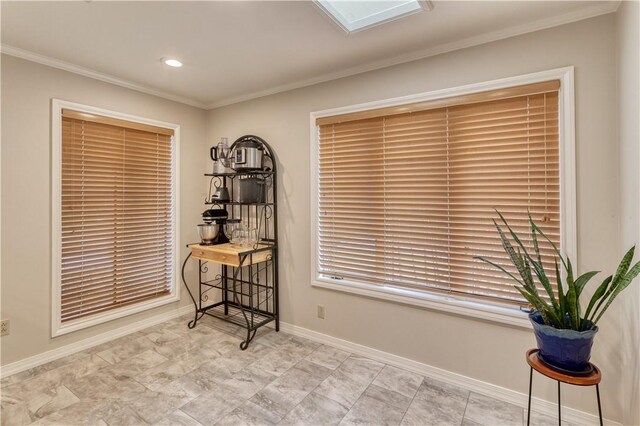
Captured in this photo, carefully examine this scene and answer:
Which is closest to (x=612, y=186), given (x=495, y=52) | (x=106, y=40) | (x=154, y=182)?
(x=495, y=52)

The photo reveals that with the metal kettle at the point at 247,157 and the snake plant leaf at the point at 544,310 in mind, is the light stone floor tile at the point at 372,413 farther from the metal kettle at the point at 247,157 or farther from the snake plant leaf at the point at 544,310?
the metal kettle at the point at 247,157

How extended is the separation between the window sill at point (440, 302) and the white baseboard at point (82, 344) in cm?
192

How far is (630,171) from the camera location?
1590 millimetres

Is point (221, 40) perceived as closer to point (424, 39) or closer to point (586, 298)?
point (424, 39)

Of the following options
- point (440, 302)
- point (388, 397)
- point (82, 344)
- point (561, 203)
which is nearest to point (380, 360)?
point (388, 397)

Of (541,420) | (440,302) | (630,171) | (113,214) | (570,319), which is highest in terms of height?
(630,171)

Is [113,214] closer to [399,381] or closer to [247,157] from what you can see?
[247,157]

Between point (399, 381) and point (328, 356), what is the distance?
2.08 ft

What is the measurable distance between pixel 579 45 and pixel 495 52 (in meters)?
0.45

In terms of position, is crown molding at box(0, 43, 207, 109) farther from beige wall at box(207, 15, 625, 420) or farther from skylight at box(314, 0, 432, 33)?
skylight at box(314, 0, 432, 33)

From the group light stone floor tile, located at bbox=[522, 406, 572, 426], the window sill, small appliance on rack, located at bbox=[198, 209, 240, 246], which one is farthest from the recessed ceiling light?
light stone floor tile, located at bbox=[522, 406, 572, 426]

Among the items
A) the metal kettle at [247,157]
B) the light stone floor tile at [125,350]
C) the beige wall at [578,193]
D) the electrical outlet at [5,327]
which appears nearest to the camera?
the beige wall at [578,193]

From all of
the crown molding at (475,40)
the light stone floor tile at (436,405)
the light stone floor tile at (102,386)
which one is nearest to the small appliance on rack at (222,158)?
the crown molding at (475,40)

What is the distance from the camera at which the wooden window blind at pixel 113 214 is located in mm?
2668
